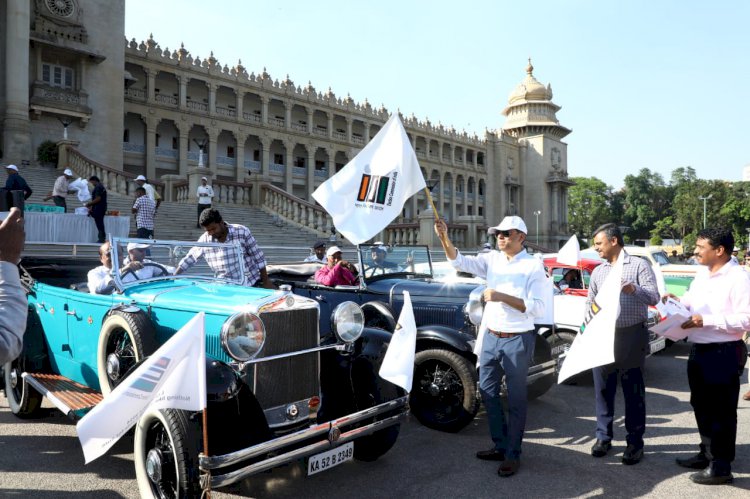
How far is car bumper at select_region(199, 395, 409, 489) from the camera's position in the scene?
288 centimetres

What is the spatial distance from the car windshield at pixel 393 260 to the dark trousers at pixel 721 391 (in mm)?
3641

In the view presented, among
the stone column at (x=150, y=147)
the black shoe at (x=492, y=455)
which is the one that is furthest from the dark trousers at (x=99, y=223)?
the stone column at (x=150, y=147)

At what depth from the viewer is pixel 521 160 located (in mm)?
69938

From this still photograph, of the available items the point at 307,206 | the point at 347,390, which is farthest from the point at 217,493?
the point at 307,206

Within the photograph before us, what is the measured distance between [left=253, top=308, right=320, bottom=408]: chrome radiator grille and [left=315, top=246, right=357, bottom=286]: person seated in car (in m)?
3.00

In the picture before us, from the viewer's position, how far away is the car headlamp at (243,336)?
11.0 feet

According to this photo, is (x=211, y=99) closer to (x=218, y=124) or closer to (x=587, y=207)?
(x=218, y=124)

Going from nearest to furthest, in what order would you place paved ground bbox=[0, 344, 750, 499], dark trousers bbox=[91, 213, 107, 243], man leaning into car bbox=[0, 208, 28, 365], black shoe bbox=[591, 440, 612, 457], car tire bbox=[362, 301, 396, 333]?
man leaning into car bbox=[0, 208, 28, 365] → paved ground bbox=[0, 344, 750, 499] → black shoe bbox=[591, 440, 612, 457] → car tire bbox=[362, 301, 396, 333] → dark trousers bbox=[91, 213, 107, 243]

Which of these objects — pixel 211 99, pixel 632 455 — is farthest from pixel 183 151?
pixel 632 455

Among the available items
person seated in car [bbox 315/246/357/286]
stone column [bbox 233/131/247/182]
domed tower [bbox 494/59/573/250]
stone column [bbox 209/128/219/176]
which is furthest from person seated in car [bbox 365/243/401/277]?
domed tower [bbox 494/59/573/250]

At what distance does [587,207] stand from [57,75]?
243ft

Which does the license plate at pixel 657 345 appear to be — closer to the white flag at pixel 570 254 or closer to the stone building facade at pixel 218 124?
the white flag at pixel 570 254

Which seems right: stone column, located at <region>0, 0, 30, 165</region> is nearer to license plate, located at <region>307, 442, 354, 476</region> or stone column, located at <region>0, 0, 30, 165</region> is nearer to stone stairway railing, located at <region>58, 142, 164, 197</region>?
stone stairway railing, located at <region>58, 142, 164, 197</region>

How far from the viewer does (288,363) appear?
12.0 ft
